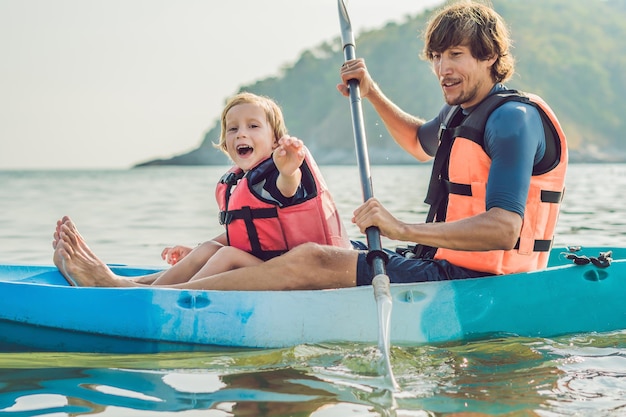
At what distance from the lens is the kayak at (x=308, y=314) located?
10.9 ft

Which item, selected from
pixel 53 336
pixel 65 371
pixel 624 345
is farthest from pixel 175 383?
pixel 624 345

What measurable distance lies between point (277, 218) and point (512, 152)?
113 centimetres

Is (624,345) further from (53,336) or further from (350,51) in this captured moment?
(53,336)

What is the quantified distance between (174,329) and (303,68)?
89322 mm

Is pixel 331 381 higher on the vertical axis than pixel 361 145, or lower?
lower

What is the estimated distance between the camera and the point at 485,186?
324cm

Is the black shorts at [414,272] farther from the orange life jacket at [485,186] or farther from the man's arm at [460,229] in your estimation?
the man's arm at [460,229]

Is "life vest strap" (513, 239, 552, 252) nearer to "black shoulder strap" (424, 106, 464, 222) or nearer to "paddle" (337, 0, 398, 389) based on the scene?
"black shoulder strap" (424, 106, 464, 222)

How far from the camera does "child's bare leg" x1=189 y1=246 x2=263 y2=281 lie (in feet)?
11.7

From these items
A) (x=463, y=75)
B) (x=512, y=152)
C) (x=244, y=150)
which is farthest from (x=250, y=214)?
(x=512, y=152)

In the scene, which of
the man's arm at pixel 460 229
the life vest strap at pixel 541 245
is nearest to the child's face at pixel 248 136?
the man's arm at pixel 460 229

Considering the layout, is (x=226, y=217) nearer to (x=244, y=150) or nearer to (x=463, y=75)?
(x=244, y=150)

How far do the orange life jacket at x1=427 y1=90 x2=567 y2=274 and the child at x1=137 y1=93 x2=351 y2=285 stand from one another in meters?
0.61

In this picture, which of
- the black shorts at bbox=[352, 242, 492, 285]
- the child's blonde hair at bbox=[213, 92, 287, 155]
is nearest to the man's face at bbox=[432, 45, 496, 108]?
the black shorts at bbox=[352, 242, 492, 285]
